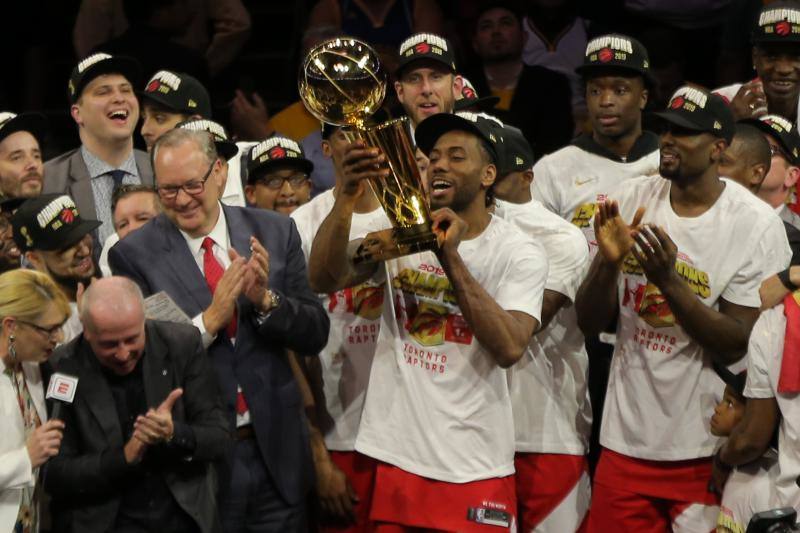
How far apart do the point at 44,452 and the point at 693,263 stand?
98.1 inches

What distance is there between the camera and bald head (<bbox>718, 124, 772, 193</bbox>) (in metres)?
5.80

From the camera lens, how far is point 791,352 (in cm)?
465

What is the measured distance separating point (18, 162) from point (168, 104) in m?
0.72

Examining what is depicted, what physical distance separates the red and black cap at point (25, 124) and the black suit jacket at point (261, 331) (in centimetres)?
143

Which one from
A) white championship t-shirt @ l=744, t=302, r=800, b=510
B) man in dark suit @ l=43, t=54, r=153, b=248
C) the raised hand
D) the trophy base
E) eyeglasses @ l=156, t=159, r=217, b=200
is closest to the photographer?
the trophy base

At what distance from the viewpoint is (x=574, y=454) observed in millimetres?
5762

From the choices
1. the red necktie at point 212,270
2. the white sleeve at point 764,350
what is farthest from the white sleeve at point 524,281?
the red necktie at point 212,270

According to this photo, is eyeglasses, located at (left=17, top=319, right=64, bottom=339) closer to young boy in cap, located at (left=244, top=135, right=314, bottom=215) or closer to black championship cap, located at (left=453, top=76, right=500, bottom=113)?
young boy in cap, located at (left=244, top=135, right=314, bottom=215)

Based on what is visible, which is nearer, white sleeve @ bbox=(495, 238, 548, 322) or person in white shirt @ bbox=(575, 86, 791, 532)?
white sleeve @ bbox=(495, 238, 548, 322)

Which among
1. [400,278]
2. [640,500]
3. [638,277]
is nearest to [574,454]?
[640,500]

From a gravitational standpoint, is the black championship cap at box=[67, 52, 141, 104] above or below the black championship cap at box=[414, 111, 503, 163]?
above

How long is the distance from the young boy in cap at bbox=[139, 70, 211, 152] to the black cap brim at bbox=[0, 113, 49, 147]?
1.52 ft

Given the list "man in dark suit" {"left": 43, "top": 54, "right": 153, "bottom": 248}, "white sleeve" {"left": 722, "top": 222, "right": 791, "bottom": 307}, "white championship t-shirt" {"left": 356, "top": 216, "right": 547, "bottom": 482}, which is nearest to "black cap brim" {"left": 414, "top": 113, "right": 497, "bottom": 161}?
"white championship t-shirt" {"left": 356, "top": 216, "right": 547, "bottom": 482}

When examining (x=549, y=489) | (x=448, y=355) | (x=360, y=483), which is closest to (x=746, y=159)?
(x=549, y=489)
